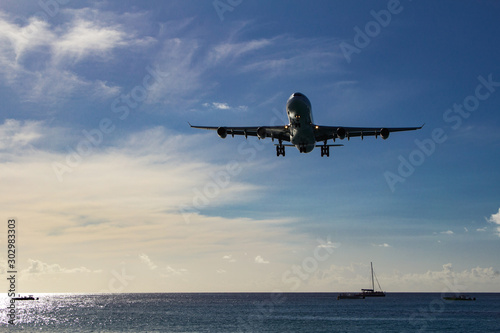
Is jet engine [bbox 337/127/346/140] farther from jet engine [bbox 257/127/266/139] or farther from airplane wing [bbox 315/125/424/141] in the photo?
jet engine [bbox 257/127/266/139]

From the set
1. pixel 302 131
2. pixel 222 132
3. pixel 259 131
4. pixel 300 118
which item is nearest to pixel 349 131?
pixel 302 131

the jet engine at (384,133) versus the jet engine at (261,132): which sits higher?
the jet engine at (261,132)

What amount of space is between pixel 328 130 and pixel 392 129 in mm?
8071

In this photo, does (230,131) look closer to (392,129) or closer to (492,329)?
(392,129)

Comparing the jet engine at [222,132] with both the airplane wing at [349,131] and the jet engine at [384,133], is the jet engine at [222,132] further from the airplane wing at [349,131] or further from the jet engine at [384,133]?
the jet engine at [384,133]

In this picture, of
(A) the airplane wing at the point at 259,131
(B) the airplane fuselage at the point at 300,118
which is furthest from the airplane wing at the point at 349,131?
(B) the airplane fuselage at the point at 300,118

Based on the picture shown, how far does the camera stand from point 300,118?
2051 inches

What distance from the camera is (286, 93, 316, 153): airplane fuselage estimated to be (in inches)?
2036

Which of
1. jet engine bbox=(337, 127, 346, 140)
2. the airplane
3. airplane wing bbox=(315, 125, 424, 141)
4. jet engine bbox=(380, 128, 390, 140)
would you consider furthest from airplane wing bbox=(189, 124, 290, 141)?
jet engine bbox=(380, 128, 390, 140)

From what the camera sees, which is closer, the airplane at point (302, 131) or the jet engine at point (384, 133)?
the airplane at point (302, 131)

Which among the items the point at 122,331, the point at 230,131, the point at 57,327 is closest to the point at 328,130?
the point at 230,131

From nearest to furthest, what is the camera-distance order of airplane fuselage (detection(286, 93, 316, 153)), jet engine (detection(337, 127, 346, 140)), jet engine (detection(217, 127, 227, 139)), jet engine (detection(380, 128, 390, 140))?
airplane fuselage (detection(286, 93, 316, 153)), jet engine (detection(380, 128, 390, 140)), jet engine (detection(337, 127, 346, 140)), jet engine (detection(217, 127, 227, 139))

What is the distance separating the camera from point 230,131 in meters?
62.0

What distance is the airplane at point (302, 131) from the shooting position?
52.2 meters
